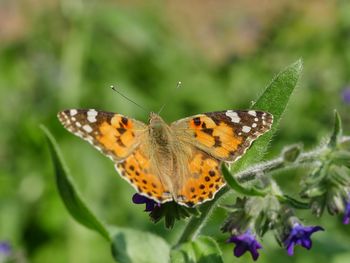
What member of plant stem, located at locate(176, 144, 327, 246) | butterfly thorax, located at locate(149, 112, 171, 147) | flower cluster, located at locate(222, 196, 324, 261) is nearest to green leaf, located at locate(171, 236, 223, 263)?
plant stem, located at locate(176, 144, 327, 246)

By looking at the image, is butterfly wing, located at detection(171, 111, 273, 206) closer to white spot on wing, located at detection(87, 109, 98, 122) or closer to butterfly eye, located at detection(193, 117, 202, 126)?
butterfly eye, located at detection(193, 117, 202, 126)

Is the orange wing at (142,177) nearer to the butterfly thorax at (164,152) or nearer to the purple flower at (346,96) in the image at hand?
the butterfly thorax at (164,152)

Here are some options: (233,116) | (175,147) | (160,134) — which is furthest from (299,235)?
(160,134)

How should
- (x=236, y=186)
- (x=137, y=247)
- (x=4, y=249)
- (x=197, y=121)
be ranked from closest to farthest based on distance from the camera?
(x=236, y=186) < (x=197, y=121) < (x=137, y=247) < (x=4, y=249)

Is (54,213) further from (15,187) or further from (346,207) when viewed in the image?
(346,207)

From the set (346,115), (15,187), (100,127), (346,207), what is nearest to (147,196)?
(100,127)

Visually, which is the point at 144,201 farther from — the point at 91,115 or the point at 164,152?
the point at 91,115
